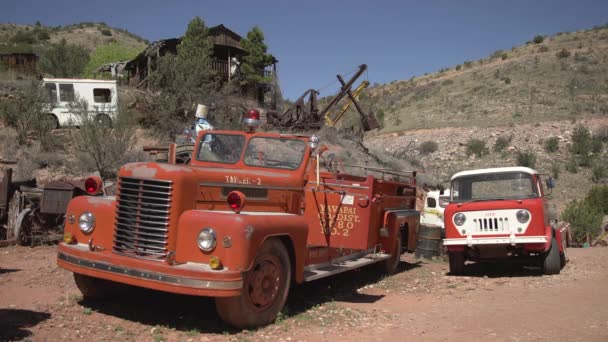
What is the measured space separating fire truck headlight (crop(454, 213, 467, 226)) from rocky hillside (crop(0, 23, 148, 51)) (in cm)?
5587

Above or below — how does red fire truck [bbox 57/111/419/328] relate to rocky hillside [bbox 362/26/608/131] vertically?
below

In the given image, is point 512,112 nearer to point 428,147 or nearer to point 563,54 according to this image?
point 428,147

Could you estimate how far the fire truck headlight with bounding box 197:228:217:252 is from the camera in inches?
205

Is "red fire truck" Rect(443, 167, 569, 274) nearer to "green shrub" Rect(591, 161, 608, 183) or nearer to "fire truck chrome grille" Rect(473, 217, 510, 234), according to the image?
"fire truck chrome grille" Rect(473, 217, 510, 234)

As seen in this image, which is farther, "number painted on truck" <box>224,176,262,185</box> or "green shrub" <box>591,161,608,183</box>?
"green shrub" <box>591,161,608,183</box>

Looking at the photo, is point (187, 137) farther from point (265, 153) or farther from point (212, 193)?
point (212, 193)

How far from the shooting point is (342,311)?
669 cm

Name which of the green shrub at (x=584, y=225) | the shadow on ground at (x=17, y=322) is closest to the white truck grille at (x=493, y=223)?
the shadow on ground at (x=17, y=322)

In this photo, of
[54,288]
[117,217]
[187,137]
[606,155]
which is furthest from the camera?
[606,155]

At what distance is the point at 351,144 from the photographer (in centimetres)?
2408

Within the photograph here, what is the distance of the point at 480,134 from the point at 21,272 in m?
31.3

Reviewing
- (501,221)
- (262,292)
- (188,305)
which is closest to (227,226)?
(262,292)

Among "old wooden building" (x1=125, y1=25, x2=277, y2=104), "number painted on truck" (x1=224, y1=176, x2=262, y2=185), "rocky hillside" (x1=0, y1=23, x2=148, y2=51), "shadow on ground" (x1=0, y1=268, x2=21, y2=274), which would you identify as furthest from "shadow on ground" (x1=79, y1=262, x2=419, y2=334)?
"rocky hillside" (x1=0, y1=23, x2=148, y2=51)

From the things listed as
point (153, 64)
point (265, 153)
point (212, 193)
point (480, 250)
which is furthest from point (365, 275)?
point (153, 64)
